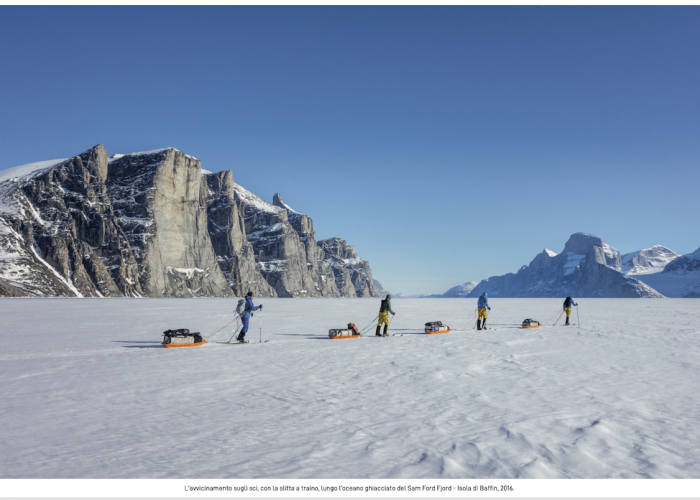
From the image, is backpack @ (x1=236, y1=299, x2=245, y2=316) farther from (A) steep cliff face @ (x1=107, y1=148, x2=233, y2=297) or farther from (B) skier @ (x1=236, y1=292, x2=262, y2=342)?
(A) steep cliff face @ (x1=107, y1=148, x2=233, y2=297)

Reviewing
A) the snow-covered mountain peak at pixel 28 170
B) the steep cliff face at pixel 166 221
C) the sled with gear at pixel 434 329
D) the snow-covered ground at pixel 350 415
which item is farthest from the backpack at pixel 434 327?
the snow-covered mountain peak at pixel 28 170

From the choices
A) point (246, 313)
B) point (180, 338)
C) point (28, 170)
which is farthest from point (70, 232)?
point (180, 338)

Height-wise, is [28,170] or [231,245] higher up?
[28,170]

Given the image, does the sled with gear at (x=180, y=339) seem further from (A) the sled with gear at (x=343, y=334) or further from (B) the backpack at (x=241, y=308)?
(A) the sled with gear at (x=343, y=334)

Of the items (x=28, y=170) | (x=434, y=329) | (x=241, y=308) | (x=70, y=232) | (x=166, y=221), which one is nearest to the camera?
(x=241, y=308)

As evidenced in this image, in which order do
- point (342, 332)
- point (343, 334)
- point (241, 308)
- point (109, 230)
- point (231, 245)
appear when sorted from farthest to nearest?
point (231, 245), point (109, 230), point (342, 332), point (343, 334), point (241, 308)

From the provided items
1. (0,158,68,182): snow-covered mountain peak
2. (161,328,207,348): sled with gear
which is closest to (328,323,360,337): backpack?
(161,328,207,348): sled with gear

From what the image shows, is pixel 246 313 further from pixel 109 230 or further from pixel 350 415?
pixel 109 230
